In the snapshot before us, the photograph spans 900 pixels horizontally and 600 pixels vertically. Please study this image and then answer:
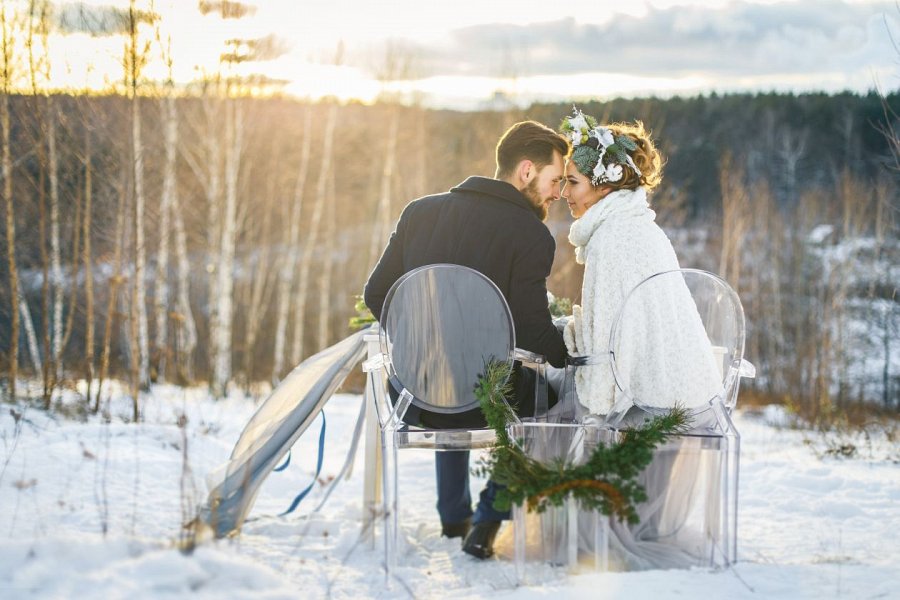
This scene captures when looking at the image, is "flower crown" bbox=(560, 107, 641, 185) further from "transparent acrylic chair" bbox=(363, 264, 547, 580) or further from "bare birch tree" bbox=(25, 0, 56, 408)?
"bare birch tree" bbox=(25, 0, 56, 408)

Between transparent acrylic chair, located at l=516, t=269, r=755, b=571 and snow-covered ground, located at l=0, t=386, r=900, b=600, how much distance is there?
25cm

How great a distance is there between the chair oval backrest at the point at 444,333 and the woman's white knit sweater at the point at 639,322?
390 millimetres

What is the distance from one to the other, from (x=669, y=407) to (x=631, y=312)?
0.43 meters

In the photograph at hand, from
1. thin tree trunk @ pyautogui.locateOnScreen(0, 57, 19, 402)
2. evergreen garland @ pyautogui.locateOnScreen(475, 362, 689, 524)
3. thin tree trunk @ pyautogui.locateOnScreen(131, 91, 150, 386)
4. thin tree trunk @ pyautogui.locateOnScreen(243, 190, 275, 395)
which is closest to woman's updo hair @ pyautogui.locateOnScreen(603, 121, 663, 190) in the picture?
evergreen garland @ pyautogui.locateOnScreen(475, 362, 689, 524)

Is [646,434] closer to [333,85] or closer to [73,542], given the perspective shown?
[73,542]

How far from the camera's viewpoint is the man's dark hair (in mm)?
4008

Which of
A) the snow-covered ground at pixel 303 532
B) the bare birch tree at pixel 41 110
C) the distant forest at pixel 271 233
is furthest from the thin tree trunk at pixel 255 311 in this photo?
the snow-covered ground at pixel 303 532

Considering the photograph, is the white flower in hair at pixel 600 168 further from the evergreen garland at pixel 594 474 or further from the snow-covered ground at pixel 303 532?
the snow-covered ground at pixel 303 532

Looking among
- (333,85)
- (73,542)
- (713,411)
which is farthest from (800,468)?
(333,85)

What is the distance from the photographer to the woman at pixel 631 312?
11.6ft

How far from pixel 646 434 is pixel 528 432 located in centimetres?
51

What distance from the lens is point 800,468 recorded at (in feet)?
19.8

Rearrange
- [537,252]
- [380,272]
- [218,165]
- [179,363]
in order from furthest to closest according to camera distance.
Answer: [218,165], [179,363], [380,272], [537,252]

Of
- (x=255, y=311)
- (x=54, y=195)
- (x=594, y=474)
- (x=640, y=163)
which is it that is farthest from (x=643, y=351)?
(x=255, y=311)
